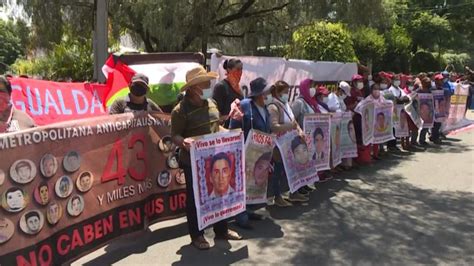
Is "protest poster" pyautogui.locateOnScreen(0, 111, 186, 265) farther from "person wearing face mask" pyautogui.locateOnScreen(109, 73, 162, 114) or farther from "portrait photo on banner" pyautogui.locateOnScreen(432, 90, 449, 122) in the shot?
"portrait photo on banner" pyautogui.locateOnScreen(432, 90, 449, 122)

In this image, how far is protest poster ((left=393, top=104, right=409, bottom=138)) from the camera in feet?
34.9

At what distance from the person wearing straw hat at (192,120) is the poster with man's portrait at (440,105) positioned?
879 cm

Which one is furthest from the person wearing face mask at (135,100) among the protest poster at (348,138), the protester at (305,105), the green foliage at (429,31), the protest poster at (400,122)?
the green foliage at (429,31)

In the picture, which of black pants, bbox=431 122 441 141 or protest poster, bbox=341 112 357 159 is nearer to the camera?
protest poster, bbox=341 112 357 159

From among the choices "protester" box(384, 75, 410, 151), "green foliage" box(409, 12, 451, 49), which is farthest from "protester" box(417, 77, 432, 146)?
"green foliage" box(409, 12, 451, 49)

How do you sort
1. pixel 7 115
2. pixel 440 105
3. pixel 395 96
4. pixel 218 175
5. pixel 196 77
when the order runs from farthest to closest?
pixel 440 105
pixel 395 96
pixel 218 175
pixel 196 77
pixel 7 115

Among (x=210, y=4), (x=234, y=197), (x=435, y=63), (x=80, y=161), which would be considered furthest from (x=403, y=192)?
(x=435, y=63)

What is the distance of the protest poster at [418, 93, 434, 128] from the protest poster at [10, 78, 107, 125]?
26.3 feet

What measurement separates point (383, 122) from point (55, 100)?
6348 millimetres

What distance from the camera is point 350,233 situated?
5.57m

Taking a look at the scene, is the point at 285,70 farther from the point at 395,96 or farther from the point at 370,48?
the point at 370,48

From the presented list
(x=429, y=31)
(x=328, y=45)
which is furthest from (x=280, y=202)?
(x=429, y=31)

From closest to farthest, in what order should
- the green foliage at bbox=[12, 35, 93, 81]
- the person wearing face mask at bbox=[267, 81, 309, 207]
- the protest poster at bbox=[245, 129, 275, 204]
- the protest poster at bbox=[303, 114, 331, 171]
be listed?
the protest poster at bbox=[245, 129, 275, 204]
the person wearing face mask at bbox=[267, 81, 309, 207]
the protest poster at bbox=[303, 114, 331, 171]
the green foliage at bbox=[12, 35, 93, 81]

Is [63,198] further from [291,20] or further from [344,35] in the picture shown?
[344,35]
